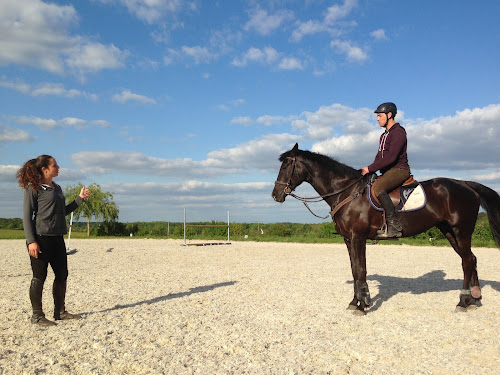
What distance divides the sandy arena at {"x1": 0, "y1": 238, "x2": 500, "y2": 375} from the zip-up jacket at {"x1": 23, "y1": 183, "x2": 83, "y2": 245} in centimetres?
133

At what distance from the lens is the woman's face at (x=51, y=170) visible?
5340 mm

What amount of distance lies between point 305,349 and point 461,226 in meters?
3.81

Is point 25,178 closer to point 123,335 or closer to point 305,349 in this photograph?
point 123,335

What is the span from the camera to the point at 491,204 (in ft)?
21.8

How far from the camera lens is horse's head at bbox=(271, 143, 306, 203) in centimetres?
668

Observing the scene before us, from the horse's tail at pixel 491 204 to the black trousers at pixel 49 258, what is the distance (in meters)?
6.87

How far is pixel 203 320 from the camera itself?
561 cm

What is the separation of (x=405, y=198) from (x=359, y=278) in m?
1.54

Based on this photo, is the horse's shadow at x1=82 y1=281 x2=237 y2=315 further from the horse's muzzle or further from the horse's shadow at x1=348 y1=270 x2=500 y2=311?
Result: the horse's shadow at x1=348 y1=270 x2=500 y2=311

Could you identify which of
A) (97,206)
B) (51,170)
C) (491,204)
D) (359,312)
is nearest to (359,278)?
(359,312)

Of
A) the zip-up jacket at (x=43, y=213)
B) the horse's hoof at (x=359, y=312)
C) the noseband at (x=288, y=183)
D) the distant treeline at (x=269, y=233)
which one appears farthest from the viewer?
the distant treeline at (x=269, y=233)

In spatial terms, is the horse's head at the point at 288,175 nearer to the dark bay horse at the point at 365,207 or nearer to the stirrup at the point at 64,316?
the dark bay horse at the point at 365,207

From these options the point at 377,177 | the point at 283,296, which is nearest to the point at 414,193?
the point at 377,177

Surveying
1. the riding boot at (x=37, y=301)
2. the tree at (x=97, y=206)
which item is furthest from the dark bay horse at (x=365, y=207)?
the tree at (x=97, y=206)
